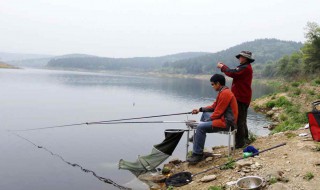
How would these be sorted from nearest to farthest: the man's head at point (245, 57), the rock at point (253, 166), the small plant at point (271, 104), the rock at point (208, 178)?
the rock at point (253, 166) → the rock at point (208, 178) → the man's head at point (245, 57) → the small plant at point (271, 104)

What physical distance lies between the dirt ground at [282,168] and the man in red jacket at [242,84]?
1.79 ft

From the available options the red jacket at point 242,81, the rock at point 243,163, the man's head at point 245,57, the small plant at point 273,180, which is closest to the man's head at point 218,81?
the red jacket at point 242,81

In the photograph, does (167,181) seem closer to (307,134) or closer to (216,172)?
(216,172)

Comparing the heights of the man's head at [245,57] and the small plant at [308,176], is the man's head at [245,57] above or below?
above

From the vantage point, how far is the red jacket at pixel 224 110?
747 cm

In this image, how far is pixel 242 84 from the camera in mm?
8203

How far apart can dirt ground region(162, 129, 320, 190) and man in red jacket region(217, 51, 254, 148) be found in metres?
0.55

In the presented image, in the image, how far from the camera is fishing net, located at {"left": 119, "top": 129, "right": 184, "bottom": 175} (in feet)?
27.6

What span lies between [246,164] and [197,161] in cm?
152

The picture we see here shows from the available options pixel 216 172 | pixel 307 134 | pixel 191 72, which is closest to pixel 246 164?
pixel 216 172

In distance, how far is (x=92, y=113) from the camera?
23328 mm

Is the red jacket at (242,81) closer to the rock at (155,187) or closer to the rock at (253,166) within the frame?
the rock at (253,166)

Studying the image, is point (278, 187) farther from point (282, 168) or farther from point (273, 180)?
point (282, 168)

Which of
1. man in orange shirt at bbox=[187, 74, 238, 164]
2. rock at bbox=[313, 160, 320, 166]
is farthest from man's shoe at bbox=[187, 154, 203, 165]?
rock at bbox=[313, 160, 320, 166]
